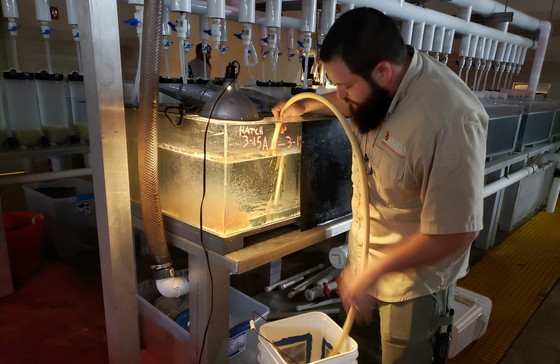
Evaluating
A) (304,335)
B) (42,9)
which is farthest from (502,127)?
(42,9)

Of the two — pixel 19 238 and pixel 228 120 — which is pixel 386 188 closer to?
pixel 228 120

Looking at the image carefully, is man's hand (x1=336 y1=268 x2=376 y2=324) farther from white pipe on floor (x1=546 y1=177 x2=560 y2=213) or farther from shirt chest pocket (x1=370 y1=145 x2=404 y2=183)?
white pipe on floor (x1=546 y1=177 x2=560 y2=213)

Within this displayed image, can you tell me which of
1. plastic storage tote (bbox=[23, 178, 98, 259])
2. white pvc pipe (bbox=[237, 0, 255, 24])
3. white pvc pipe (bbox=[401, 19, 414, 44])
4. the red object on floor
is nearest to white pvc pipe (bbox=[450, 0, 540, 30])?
white pvc pipe (bbox=[401, 19, 414, 44])

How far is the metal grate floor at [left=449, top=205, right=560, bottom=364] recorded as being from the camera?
2.03 metres

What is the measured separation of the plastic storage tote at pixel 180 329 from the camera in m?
1.54

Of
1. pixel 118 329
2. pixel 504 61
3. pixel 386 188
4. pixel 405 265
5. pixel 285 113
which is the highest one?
pixel 504 61

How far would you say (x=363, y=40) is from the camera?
36.0 inches

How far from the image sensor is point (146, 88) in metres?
1.11

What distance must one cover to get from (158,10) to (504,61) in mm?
3298

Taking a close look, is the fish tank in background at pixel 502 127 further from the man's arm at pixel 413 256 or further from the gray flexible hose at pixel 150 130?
the gray flexible hose at pixel 150 130

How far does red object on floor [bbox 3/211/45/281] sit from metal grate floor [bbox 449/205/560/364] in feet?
7.96

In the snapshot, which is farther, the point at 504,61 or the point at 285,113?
the point at 504,61

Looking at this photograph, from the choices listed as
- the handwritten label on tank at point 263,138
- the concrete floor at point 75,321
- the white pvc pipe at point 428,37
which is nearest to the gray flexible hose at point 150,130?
the handwritten label on tank at point 263,138

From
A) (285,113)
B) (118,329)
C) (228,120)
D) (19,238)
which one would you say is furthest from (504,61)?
(19,238)
